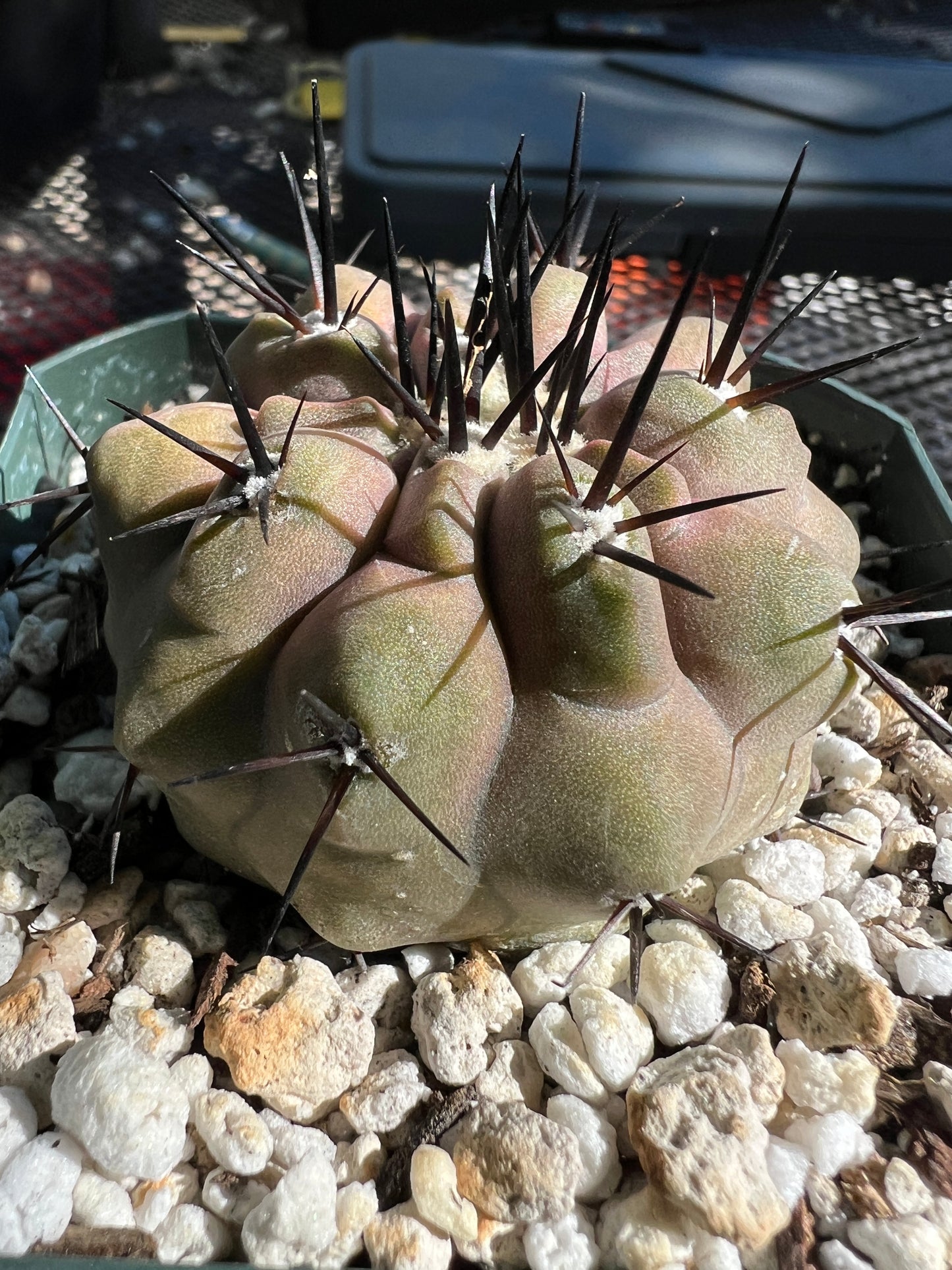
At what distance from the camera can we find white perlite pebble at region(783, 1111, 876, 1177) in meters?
0.62

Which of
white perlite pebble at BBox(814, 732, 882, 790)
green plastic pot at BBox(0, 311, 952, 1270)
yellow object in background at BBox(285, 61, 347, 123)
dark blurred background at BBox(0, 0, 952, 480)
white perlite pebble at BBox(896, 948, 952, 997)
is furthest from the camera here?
yellow object in background at BBox(285, 61, 347, 123)

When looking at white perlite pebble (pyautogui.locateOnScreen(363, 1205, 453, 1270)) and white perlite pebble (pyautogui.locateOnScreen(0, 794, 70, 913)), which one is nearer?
white perlite pebble (pyautogui.locateOnScreen(363, 1205, 453, 1270))

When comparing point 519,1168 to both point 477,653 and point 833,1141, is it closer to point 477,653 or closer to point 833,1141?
point 833,1141

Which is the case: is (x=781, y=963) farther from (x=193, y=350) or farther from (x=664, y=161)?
(x=664, y=161)

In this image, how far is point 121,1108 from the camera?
0.60 metres

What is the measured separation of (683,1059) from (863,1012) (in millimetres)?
134

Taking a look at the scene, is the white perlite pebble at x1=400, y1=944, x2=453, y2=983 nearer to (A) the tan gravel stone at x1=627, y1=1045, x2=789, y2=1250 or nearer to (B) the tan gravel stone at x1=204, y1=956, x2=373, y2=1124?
(B) the tan gravel stone at x1=204, y1=956, x2=373, y2=1124

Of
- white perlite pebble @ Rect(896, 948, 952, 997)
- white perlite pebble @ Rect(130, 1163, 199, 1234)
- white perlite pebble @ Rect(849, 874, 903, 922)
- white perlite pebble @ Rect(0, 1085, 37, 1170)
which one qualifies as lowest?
white perlite pebble @ Rect(0, 1085, 37, 1170)

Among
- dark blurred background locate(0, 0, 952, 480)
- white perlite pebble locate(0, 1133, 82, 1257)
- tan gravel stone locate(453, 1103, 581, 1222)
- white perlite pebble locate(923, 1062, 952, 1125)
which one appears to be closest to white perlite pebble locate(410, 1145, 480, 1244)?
tan gravel stone locate(453, 1103, 581, 1222)

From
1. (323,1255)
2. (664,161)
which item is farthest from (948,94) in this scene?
(323,1255)

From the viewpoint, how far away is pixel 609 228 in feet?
1.74

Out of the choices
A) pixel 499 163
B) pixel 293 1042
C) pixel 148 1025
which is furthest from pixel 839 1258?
pixel 499 163

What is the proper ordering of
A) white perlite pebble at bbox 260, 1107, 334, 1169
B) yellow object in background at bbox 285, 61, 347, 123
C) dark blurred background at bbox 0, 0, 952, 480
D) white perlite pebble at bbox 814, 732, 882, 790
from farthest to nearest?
yellow object in background at bbox 285, 61, 347, 123 → dark blurred background at bbox 0, 0, 952, 480 → white perlite pebble at bbox 814, 732, 882, 790 → white perlite pebble at bbox 260, 1107, 334, 1169

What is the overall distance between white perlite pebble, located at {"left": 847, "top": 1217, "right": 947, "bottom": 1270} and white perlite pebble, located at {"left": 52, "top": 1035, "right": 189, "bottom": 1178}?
42 centimetres
